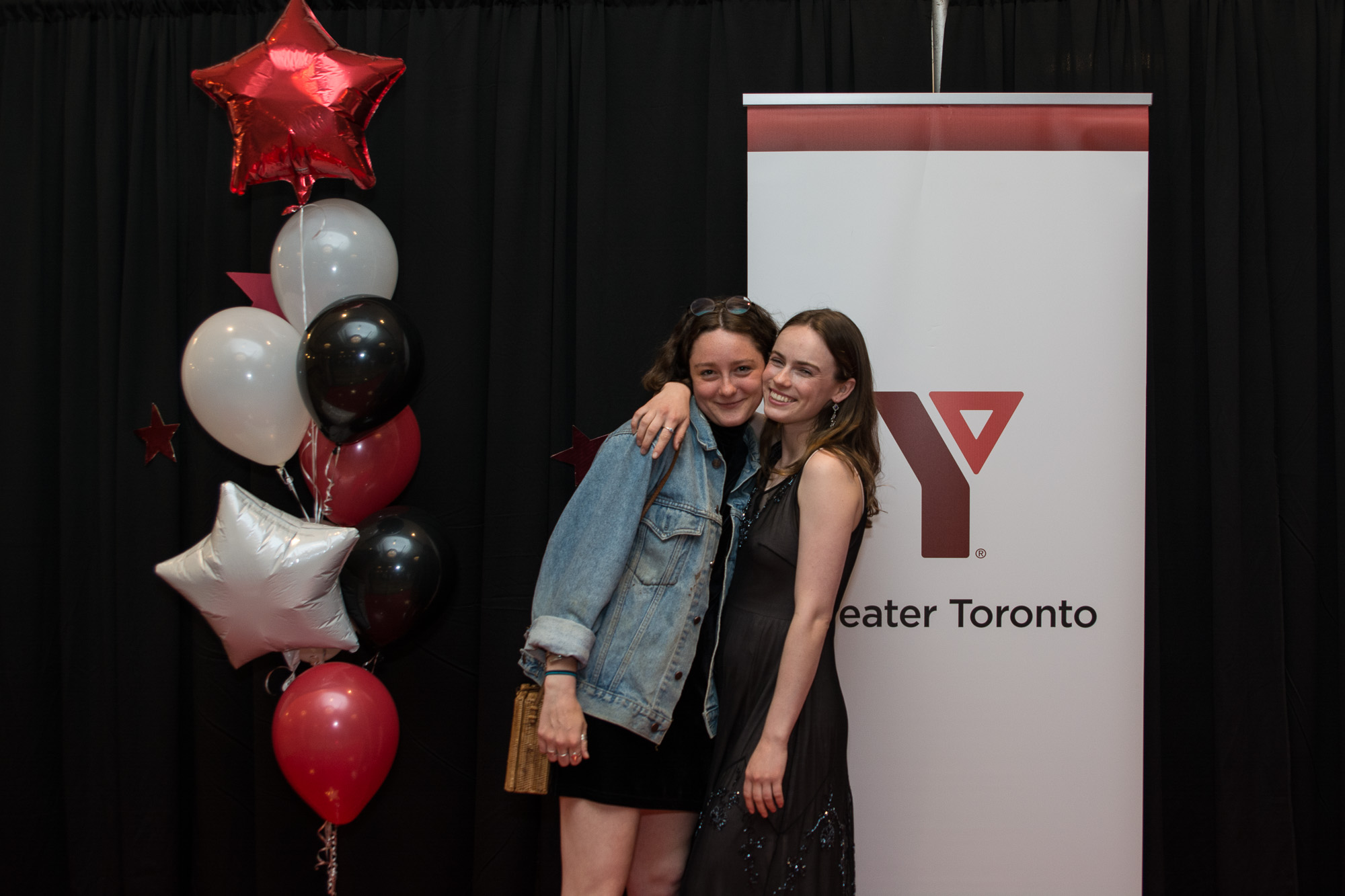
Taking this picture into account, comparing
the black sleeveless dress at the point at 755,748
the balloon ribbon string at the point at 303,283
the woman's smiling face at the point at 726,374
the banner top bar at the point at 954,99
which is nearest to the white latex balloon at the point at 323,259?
the balloon ribbon string at the point at 303,283

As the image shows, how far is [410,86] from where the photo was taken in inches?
93.0

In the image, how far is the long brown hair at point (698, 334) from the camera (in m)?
1.61

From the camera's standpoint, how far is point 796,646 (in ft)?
4.69

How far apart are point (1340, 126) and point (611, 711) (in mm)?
2647

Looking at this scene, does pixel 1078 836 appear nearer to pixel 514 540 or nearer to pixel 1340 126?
pixel 514 540

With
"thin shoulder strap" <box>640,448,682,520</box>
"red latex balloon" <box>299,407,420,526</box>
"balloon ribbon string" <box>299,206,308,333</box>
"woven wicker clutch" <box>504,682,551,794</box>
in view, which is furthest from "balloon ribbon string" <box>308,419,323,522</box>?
"thin shoulder strap" <box>640,448,682,520</box>

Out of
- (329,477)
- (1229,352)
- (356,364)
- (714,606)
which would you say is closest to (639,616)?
(714,606)

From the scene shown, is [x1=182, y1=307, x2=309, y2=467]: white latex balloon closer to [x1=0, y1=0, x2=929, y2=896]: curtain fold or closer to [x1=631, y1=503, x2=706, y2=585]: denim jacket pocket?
[x1=0, y1=0, x2=929, y2=896]: curtain fold

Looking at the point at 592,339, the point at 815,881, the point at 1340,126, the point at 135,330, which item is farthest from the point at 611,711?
the point at 1340,126

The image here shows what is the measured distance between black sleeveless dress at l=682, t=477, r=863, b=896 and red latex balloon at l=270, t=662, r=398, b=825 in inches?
35.2

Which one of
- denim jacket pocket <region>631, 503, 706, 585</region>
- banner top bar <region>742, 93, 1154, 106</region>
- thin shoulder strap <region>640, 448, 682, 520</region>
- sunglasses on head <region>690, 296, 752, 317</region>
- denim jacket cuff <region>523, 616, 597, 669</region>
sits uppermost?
banner top bar <region>742, 93, 1154, 106</region>

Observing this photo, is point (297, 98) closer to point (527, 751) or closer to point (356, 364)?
point (356, 364)

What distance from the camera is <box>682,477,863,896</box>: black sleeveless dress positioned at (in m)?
1.46

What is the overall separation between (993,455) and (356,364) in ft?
5.24
